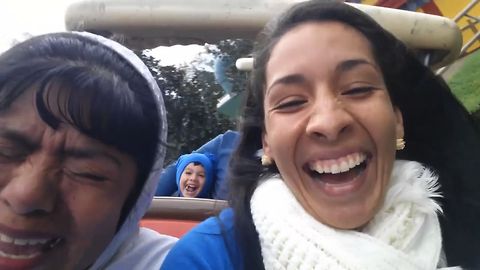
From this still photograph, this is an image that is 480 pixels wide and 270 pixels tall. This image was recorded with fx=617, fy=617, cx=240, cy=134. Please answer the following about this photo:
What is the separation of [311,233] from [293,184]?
0.39ft

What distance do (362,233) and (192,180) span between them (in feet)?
5.42

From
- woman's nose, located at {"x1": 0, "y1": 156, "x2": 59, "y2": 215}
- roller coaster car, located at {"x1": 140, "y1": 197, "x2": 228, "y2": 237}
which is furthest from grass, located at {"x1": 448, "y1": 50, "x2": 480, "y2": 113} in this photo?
woman's nose, located at {"x1": 0, "y1": 156, "x2": 59, "y2": 215}

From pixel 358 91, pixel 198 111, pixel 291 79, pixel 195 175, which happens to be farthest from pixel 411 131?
pixel 198 111

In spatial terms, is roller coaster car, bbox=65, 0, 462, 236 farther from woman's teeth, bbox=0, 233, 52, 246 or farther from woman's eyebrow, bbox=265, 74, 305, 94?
woman's teeth, bbox=0, 233, 52, 246

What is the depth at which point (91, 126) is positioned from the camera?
111 centimetres

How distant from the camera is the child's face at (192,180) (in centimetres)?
274

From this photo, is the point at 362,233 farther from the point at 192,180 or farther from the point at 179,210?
the point at 192,180

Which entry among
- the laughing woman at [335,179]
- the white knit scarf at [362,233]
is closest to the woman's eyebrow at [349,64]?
the laughing woman at [335,179]

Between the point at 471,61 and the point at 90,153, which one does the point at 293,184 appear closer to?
the point at 90,153

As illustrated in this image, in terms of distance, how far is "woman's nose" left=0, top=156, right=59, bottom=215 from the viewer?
1.03 m

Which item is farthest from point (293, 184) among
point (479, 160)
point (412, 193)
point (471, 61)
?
point (471, 61)

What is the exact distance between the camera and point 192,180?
2791mm

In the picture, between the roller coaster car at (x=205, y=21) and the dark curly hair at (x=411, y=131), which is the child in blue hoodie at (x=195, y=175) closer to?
the roller coaster car at (x=205, y=21)

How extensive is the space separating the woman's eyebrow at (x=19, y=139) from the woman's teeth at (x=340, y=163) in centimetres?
53
